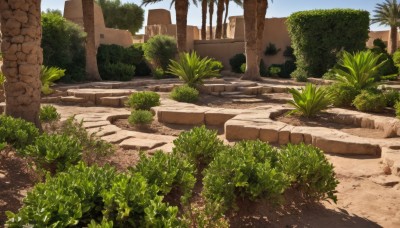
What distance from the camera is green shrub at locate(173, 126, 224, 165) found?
342 cm

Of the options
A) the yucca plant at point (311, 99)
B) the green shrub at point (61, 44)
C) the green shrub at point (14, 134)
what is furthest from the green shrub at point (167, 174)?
the green shrub at point (61, 44)

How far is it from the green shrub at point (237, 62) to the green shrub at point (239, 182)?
1648cm

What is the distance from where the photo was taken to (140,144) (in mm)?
4555

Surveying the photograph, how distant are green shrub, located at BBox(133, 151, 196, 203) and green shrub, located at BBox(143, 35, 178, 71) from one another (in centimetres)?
1440

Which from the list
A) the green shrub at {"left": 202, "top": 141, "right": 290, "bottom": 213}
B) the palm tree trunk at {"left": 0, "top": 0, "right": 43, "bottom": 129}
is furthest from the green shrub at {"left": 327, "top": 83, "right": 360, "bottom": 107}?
the palm tree trunk at {"left": 0, "top": 0, "right": 43, "bottom": 129}

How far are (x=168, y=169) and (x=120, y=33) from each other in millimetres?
18281

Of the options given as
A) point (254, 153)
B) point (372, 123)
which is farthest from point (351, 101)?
point (254, 153)

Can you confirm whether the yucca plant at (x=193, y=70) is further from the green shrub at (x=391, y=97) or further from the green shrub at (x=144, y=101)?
the green shrub at (x=391, y=97)

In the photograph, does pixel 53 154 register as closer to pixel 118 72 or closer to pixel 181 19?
pixel 118 72

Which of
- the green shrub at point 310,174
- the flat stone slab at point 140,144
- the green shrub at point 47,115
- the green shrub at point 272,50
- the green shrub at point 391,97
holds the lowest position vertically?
the flat stone slab at point 140,144

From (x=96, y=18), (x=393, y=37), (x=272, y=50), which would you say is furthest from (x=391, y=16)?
(x=96, y=18)

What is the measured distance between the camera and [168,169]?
261 cm

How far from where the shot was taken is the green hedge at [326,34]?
14.9 meters

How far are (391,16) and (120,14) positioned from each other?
20.0 m
